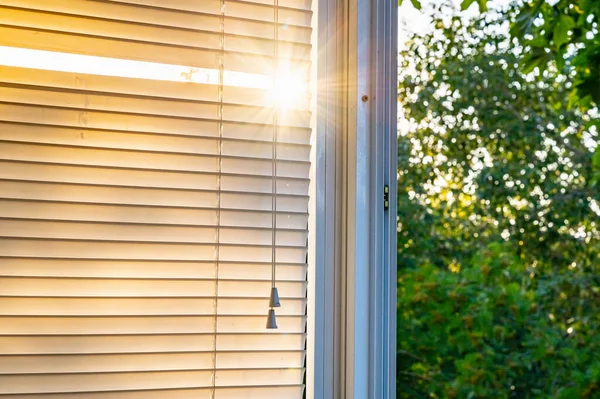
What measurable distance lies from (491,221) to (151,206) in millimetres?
3542

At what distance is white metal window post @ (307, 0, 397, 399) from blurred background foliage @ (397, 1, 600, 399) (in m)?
3.09

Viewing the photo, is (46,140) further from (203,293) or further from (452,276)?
(452,276)

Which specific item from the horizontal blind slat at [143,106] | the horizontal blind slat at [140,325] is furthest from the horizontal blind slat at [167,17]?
the horizontal blind slat at [140,325]

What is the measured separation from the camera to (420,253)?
4.51 m

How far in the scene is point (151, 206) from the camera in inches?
50.1

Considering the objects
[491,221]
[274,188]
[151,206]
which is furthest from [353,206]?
[491,221]

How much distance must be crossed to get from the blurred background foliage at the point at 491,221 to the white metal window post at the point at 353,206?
10.1 ft

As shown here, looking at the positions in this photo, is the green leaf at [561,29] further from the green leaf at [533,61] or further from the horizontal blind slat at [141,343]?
the horizontal blind slat at [141,343]

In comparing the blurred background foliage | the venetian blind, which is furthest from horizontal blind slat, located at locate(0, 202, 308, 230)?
the blurred background foliage

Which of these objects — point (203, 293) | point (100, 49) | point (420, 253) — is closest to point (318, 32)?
point (100, 49)

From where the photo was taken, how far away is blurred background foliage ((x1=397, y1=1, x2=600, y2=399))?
172 inches

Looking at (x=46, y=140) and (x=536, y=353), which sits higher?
(x=46, y=140)

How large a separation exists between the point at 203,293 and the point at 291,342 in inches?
7.2

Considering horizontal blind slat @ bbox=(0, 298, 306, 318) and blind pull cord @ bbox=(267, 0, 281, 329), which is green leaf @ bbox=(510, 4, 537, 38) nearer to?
blind pull cord @ bbox=(267, 0, 281, 329)
